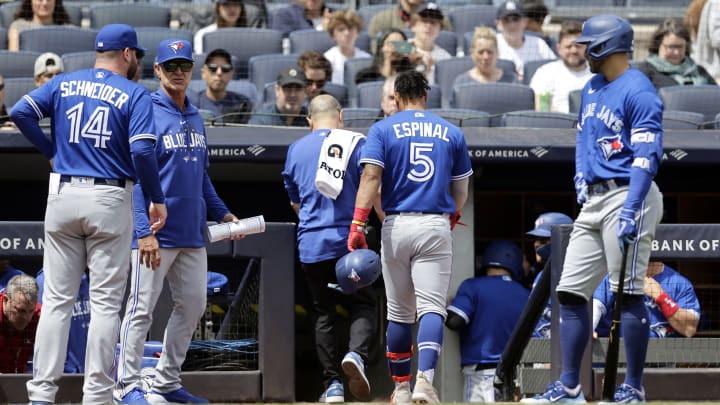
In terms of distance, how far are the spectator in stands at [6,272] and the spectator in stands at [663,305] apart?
3.06 meters

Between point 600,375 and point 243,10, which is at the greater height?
point 243,10

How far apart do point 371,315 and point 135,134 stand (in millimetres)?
1771

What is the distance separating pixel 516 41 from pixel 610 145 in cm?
495

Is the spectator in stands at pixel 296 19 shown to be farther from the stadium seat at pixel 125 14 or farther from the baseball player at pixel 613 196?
the baseball player at pixel 613 196

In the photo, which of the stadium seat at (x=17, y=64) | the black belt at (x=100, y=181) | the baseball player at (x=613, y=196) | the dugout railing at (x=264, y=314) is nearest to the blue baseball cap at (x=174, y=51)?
the black belt at (x=100, y=181)

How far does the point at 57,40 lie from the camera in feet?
30.7

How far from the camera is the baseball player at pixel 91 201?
191 inches

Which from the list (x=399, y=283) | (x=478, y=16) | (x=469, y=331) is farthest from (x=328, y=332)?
(x=478, y=16)

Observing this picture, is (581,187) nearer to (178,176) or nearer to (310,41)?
(178,176)

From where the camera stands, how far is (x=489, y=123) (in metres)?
8.11

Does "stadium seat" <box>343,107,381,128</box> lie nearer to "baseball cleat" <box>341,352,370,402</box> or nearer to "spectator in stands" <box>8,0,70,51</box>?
"baseball cleat" <box>341,352,370,402</box>

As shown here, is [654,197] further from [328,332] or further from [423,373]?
[328,332]

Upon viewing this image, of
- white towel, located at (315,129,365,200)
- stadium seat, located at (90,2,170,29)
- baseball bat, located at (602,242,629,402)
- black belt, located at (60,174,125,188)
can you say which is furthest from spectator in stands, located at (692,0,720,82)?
black belt, located at (60,174,125,188)

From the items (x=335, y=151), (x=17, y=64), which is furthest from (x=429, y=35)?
(x=335, y=151)
